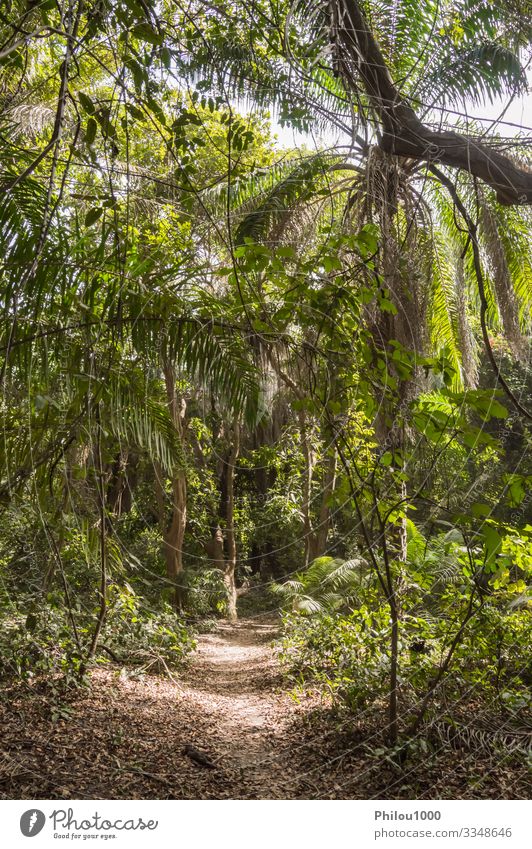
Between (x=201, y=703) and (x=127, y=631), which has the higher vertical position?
(x=127, y=631)

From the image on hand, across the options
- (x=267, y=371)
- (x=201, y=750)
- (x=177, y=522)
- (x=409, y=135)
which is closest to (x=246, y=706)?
(x=201, y=750)

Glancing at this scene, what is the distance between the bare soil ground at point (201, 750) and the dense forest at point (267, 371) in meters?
0.02

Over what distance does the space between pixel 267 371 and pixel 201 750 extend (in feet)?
6.13

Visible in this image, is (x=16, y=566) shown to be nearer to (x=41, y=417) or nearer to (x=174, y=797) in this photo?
(x=41, y=417)

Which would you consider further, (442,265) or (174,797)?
(442,265)

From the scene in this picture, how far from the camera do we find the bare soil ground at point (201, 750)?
2.31m

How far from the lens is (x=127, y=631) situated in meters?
4.65

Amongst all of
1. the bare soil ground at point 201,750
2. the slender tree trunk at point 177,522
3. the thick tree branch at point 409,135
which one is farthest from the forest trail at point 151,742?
the slender tree trunk at point 177,522

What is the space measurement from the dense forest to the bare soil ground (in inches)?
0.7

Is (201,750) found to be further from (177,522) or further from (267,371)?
(177,522)

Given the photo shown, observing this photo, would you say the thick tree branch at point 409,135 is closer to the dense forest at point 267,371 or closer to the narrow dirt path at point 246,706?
the dense forest at point 267,371

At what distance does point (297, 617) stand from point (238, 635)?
3.08 m
